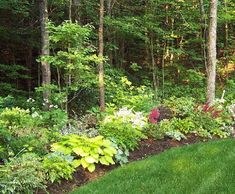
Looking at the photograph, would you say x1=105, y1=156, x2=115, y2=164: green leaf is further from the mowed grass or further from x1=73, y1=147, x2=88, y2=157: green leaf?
x1=73, y1=147, x2=88, y2=157: green leaf

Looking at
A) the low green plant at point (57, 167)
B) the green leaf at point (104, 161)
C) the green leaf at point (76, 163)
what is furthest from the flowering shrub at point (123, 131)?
the low green plant at point (57, 167)

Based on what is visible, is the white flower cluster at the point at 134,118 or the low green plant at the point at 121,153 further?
the white flower cluster at the point at 134,118

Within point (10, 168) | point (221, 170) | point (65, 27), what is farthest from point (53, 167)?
point (65, 27)

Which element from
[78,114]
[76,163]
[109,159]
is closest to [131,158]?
[109,159]

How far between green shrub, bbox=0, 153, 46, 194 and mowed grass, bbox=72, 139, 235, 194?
2.15 ft

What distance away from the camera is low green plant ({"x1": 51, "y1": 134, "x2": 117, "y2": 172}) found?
22.6 feet

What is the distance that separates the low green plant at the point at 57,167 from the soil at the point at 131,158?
130mm

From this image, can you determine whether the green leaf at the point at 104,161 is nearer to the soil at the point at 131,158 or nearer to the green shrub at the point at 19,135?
the soil at the point at 131,158

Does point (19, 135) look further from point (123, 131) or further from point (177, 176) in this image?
point (177, 176)

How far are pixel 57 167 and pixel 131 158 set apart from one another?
79.0 inches

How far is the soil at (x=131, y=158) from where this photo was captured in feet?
20.6

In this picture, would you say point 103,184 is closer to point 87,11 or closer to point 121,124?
point 121,124

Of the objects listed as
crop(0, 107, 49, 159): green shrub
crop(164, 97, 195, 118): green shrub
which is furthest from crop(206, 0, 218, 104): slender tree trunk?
crop(0, 107, 49, 159): green shrub

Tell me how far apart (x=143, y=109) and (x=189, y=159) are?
3825mm
